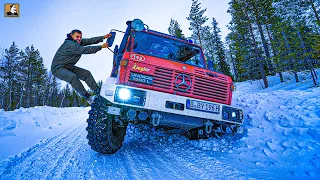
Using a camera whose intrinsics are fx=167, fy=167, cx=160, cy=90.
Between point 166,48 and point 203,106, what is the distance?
1850 mm

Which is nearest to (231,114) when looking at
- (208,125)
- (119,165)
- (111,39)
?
(208,125)

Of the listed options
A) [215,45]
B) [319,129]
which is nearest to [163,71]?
[319,129]

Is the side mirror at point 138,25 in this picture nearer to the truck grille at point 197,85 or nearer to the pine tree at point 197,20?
the truck grille at point 197,85

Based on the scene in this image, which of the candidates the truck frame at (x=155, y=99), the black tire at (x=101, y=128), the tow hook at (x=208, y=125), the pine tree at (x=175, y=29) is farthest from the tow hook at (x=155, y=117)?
the pine tree at (x=175, y=29)

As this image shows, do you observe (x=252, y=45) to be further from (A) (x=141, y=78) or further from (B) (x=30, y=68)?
(B) (x=30, y=68)

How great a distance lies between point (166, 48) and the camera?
4.15 meters

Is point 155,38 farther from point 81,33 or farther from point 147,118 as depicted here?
point 147,118

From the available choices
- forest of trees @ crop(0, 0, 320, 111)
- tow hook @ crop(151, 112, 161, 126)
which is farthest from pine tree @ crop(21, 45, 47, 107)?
tow hook @ crop(151, 112, 161, 126)

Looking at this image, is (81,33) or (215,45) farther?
(215,45)

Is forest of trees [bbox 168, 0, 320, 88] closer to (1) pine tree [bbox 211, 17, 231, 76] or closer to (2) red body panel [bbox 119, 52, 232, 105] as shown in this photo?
(1) pine tree [bbox 211, 17, 231, 76]

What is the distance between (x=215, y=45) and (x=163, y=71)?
94.0 ft

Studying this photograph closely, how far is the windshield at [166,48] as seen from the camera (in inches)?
154

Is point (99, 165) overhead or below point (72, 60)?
below

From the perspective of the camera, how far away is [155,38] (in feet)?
13.5
